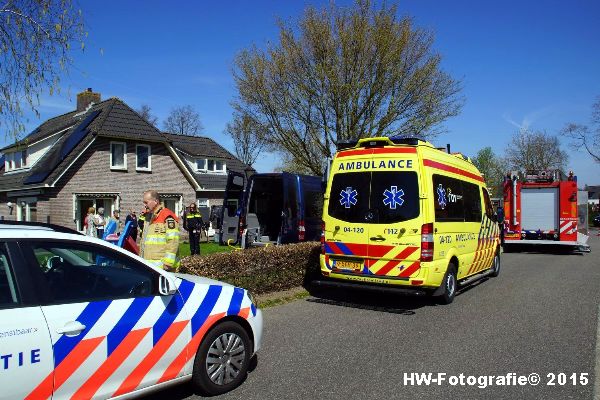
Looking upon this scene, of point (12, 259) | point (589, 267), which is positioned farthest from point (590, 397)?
point (589, 267)

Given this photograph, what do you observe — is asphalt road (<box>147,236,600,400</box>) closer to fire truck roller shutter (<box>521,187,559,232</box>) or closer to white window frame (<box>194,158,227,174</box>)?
fire truck roller shutter (<box>521,187,559,232</box>)

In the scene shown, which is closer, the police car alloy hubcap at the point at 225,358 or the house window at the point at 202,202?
the police car alloy hubcap at the point at 225,358

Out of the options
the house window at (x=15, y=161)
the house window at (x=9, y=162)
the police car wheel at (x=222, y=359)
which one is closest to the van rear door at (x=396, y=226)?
the police car wheel at (x=222, y=359)

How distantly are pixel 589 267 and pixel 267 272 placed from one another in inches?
383

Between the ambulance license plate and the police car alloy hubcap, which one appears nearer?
the police car alloy hubcap

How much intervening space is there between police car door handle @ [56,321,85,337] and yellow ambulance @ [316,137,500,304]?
4971 millimetres

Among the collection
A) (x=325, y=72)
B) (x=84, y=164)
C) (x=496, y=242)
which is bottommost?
(x=496, y=242)

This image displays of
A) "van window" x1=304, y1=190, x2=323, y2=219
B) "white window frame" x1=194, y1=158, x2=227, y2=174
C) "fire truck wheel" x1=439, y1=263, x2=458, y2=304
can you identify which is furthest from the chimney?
"fire truck wheel" x1=439, y1=263, x2=458, y2=304

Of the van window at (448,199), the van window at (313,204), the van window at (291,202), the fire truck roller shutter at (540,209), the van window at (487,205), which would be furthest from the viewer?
the fire truck roller shutter at (540,209)

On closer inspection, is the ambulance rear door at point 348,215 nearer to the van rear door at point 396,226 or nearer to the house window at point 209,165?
the van rear door at point 396,226

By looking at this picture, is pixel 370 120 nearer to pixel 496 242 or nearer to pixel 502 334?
pixel 496 242

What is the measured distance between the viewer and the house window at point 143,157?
81.1 feet

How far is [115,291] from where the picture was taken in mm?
3646

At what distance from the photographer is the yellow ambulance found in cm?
727
